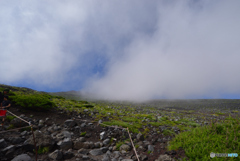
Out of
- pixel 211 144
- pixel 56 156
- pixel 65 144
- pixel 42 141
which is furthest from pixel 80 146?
pixel 211 144

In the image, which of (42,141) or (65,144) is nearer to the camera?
(42,141)

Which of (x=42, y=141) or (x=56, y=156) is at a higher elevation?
(x=42, y=141)

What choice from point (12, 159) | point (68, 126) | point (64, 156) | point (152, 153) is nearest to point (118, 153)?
point (152, 153)

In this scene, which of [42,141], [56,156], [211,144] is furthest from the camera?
[42,141]

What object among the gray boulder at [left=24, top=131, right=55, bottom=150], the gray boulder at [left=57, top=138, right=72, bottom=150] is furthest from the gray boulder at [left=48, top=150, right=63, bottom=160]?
the gray boulder at [left=57, top=138, right=72, bottom=150]

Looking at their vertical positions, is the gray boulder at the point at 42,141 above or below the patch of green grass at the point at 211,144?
below

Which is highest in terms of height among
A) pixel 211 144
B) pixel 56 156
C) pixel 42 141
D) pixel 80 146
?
pixel 211 144

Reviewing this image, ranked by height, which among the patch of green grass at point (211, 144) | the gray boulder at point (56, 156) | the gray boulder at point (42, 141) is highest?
the patch of green grass at point (211, 144)

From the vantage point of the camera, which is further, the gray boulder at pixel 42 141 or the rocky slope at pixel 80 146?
the gray boulder at pixel 42 141

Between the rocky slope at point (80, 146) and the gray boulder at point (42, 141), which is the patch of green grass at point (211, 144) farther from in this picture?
the gray boulder at point (42, 141)

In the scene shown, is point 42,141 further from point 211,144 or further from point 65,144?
point 211,144

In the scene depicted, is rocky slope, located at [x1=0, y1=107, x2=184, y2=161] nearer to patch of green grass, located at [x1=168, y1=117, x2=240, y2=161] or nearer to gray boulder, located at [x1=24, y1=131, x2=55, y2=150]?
gray boulder, located at [x1=24, y1=131, x2=55, y2=150]

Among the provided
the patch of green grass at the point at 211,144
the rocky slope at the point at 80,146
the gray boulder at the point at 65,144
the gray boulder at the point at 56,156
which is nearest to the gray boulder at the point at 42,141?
the rocky slope at the point at 80,146

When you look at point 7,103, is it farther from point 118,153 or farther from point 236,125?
point 236,125
